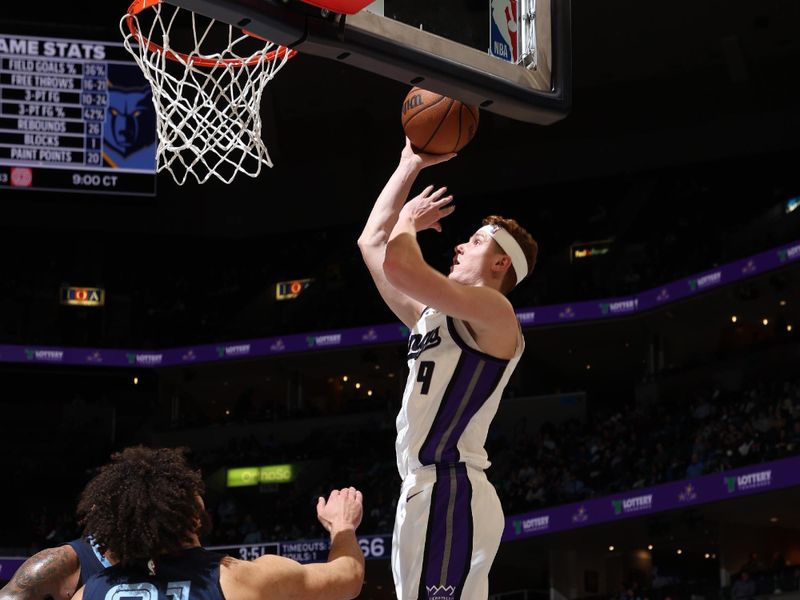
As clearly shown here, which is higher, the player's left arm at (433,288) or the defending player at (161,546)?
the player's left arm at (433,288)

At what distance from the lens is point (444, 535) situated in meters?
4.12

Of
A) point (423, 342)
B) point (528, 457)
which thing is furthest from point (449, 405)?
point (528, 457)

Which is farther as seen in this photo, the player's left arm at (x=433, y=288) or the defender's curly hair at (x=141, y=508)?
the player's left arm at (x=433, y=288)

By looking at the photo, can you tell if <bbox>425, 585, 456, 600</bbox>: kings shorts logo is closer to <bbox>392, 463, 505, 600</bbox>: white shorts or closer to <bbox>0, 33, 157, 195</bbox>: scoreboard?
<bbox>392, 463, 505, 600</bbox>: white shorts

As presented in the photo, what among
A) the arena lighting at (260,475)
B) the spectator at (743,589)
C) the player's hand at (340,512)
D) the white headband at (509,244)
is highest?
the arena lighting at (260,475)

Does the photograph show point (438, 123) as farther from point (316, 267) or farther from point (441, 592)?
point (316, 267)

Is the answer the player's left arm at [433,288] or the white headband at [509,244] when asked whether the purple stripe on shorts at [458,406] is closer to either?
the player's left arm at [433,288]

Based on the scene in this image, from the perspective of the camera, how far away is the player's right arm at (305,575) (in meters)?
2.99

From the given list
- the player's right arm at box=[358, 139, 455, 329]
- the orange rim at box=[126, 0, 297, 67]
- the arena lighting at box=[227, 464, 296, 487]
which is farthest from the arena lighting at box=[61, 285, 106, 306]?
the player's right arm at box=[358, 139, 455, 329]

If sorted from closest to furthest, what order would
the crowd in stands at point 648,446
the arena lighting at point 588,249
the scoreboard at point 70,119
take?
the crowd in stands at point 648,446, the scoreboard at point 70,119, the arena lighting at point 588,249

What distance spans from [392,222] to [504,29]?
822mm

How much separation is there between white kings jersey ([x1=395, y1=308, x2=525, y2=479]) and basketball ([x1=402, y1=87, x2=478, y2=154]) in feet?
2.08

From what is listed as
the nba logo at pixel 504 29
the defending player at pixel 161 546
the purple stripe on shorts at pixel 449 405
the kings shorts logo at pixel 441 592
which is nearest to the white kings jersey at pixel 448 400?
the purple stripe on shorts at pixel 449 405

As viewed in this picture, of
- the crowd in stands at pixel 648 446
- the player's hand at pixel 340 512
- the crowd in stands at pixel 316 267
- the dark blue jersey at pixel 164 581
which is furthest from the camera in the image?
the crowd in stands at pixel 316 267
